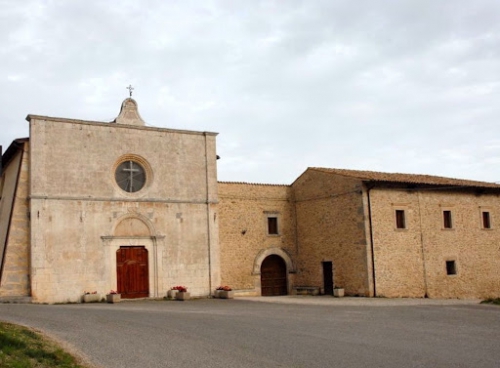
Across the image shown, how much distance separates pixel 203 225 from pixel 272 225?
4579 mm

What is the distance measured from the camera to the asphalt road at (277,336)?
10.0 m

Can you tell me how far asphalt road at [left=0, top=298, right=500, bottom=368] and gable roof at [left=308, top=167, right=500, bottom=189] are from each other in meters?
8.79

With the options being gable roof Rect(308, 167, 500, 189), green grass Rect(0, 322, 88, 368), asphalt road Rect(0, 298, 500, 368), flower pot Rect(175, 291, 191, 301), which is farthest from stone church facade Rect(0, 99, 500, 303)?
green grass Rect(0, 322, 88, 368)

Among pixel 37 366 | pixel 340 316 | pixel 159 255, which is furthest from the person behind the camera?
pixel 159 255

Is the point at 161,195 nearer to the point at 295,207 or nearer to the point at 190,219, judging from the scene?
the point at 190,219

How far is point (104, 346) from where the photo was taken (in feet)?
35.2

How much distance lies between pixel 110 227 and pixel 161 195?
104 inches

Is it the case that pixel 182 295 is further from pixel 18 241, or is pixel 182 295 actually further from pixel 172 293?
pixel 18 241

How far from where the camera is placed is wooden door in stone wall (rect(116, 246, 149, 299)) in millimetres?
23719

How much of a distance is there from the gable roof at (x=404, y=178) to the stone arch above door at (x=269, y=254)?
446cm

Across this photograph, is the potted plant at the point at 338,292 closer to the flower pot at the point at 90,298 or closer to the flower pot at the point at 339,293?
the flower pot at the point at 339,293

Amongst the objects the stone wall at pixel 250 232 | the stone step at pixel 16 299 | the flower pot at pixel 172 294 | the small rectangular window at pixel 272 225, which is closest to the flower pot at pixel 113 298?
the flower pot at pixel 172 294

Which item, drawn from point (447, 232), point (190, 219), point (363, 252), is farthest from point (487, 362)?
point (447, 232)

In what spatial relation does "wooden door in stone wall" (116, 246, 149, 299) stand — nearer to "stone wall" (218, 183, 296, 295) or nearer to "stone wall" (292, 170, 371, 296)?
"stone wall" (218, 183, 296, 295)
